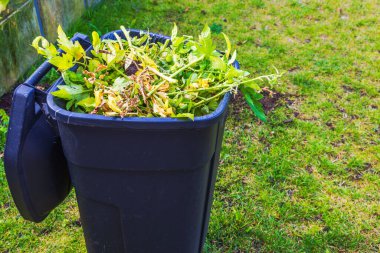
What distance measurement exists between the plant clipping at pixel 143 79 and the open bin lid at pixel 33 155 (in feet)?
0.44

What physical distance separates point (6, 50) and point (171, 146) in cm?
259

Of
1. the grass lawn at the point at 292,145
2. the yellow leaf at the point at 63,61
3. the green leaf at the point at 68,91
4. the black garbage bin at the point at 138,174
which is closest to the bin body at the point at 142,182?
the black garbage bin at the point at 138,174

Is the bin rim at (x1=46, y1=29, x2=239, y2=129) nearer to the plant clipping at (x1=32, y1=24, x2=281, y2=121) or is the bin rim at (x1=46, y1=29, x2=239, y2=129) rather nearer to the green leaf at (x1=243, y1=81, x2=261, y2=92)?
the plant clipping at (x1=32, y1=24, x2=281, y2=121)

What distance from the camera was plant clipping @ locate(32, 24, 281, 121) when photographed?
1.46 metres

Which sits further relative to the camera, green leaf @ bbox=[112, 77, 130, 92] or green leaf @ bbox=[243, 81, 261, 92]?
green leaf @ bbox=[243, 81, 261, 92]

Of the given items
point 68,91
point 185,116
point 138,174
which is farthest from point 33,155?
point 185,116

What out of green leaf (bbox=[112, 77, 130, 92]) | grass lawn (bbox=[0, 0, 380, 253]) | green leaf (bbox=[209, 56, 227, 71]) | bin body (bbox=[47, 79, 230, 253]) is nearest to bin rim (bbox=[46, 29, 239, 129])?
bin body (bbox=[47, 79, 230, 253])

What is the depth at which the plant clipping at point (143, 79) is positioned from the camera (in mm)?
1459

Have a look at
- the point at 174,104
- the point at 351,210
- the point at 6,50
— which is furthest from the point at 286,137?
the point at 6,50

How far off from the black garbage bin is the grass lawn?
2.59 feet

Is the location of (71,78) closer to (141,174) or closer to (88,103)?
(88,103)

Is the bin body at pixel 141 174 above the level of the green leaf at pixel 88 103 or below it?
below

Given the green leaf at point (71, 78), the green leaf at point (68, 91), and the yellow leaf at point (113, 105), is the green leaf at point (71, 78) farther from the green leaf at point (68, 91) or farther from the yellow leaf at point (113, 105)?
the yellow leaf at point (113, 105)

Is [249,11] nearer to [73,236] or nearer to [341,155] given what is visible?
[341,155]
